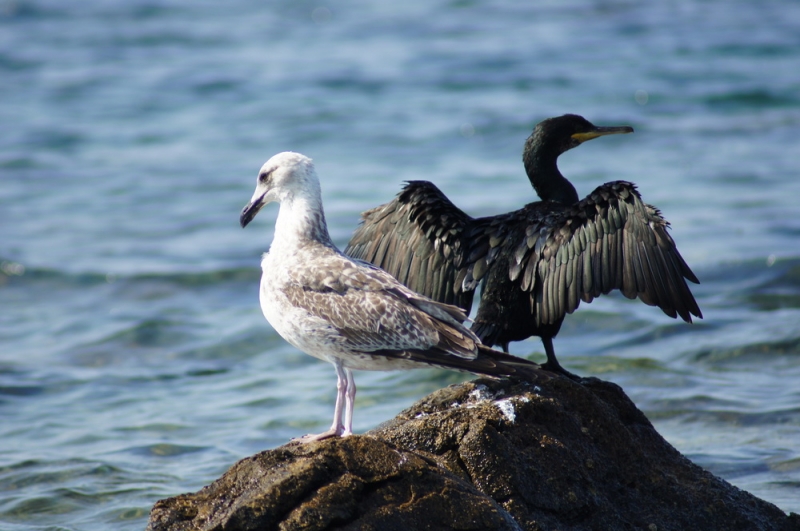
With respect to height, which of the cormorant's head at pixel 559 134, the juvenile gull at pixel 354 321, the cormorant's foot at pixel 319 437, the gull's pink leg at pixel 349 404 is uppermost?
the cormorant's head at pixel 559 134

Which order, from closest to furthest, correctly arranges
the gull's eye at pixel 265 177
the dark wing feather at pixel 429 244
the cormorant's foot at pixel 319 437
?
the cormorant's foot at pixel 319 437 < the gull's eye at pixel 265 177 < the dark wing feather at pixel 429 244

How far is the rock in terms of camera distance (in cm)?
410

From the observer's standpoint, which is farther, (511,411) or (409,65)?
(409,65)

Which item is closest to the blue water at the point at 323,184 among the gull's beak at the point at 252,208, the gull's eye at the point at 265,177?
the gull's beak at the point at 252,208

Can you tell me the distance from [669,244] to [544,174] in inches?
46.1

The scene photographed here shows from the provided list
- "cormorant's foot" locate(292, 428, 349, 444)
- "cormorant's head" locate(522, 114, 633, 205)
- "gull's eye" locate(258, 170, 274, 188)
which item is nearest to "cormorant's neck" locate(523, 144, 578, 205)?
"cormorant's head" locate(522, 114, 633, 205)

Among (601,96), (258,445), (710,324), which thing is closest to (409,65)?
(601,96)

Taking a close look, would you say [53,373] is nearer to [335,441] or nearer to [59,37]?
[335,441]

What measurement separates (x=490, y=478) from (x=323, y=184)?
10429 mm

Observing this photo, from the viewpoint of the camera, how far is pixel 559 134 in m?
6.63

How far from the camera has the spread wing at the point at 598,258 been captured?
5586 millimetres

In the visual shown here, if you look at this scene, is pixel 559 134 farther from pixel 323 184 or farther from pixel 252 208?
pixel 323 184

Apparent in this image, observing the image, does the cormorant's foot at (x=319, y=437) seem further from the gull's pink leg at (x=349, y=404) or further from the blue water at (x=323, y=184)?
the blue water at (x=323, y=184)

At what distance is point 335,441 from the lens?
4312mm
